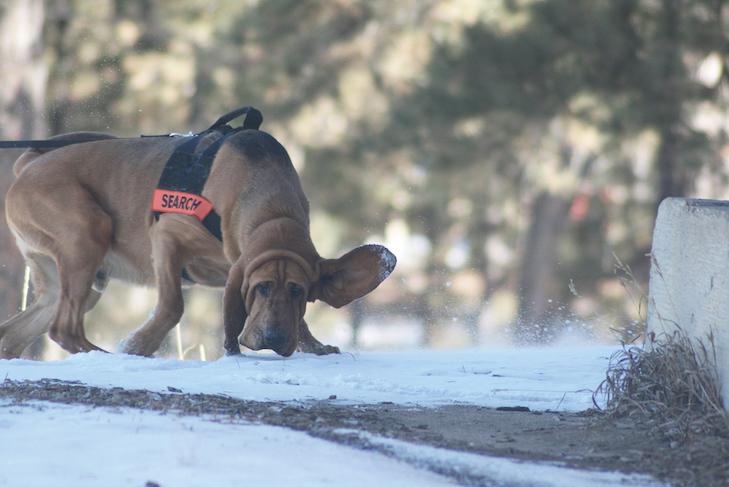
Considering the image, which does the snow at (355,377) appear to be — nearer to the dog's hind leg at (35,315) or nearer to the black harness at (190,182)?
the black harness at (190,182)

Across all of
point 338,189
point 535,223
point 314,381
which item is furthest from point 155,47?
point 314,381

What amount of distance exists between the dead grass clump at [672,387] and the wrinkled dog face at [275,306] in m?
1.60

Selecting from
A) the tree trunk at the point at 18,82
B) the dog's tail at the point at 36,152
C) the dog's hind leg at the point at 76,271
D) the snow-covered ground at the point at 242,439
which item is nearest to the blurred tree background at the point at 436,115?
the tree trunk at the point at 18,82

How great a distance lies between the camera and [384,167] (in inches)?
877

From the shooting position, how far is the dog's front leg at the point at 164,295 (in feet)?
22.1

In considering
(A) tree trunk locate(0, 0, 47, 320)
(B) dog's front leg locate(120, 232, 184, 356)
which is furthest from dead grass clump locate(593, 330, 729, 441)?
(A) tree trunk locate(0, 0, 47, 320)

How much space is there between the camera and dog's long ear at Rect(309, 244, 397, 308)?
6109mm

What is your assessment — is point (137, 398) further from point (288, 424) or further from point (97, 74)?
point (97, 74)

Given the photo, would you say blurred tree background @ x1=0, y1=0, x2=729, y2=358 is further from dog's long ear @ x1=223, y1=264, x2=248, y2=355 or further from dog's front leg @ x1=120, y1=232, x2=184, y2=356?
dog's long ear @ x1=223, y1=264, x2=248, y2=355

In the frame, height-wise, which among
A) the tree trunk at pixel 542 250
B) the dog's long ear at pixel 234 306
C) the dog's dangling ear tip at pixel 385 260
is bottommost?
the dog's long ear at pixel 234 306

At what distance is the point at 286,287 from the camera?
6016 millimetres

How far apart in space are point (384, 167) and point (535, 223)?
3.20 meters

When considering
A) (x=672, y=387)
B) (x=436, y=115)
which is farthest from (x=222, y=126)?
(x=436, y=115)

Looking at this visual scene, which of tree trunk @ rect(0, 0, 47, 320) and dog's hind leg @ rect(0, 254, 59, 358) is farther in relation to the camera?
tree trunk @ rect(0, 0, 47, 320)
